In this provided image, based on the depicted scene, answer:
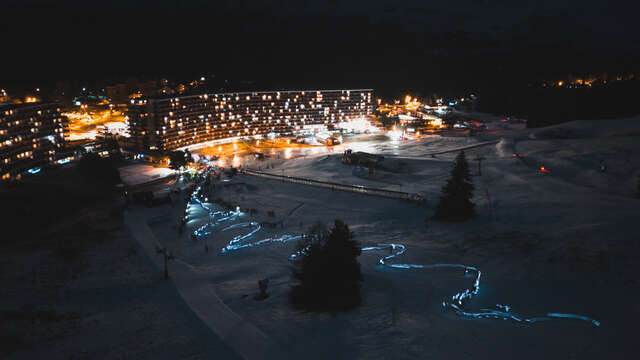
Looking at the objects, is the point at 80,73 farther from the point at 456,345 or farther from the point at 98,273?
the point at 456,345

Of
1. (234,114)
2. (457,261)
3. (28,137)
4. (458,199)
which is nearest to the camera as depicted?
(457,261)

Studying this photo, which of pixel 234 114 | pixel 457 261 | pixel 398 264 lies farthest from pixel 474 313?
pixel 234 114

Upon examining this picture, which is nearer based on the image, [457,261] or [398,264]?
[457,261]

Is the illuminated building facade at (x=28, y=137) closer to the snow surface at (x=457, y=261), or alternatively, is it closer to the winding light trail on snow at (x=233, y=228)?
the snow surface at (x=457, y=261)

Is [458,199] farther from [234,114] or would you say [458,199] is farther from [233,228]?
[234,114]

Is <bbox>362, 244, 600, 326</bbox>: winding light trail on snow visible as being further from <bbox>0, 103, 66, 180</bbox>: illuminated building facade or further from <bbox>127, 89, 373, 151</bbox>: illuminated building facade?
<bbox>127, 89, 373, 151</bbox>: illuminated building facade

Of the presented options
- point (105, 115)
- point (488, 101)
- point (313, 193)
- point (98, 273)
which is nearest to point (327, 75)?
point (488, 101)
